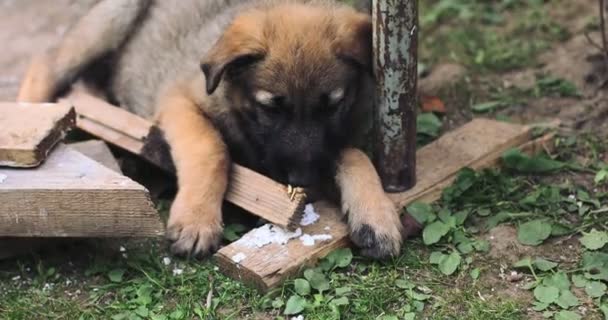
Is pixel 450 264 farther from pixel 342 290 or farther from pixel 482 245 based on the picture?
pixel 342 290

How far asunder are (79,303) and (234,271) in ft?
2.07

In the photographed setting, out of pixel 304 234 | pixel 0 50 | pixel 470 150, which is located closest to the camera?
pixel 304 234

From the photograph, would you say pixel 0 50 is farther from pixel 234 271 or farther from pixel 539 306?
pixel 539 306

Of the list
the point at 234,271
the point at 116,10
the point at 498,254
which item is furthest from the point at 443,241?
the point at 116,10

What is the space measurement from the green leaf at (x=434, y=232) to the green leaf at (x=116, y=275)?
1296 millimetres

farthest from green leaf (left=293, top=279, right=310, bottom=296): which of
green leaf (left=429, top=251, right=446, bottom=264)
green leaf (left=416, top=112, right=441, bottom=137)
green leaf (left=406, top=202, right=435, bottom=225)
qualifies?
green leaf (left=416, top=112, right=441, bottom=137)

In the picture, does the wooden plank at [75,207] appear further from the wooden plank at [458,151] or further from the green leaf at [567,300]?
the green leaf at [567,300]

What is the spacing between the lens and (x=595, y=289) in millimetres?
3543

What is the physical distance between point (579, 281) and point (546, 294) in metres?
0.18

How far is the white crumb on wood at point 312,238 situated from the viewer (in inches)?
149

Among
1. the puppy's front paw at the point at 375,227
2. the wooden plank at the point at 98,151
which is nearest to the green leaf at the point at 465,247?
the puppy's front paw at the point at 375,227

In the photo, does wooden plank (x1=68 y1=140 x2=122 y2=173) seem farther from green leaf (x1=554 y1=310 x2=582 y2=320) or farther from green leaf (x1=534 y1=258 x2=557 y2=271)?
green leaf (x1=554 y1=310 x2=582 y2=320)

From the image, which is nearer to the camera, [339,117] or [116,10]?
[339,117]

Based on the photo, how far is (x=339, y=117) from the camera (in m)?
4.00
